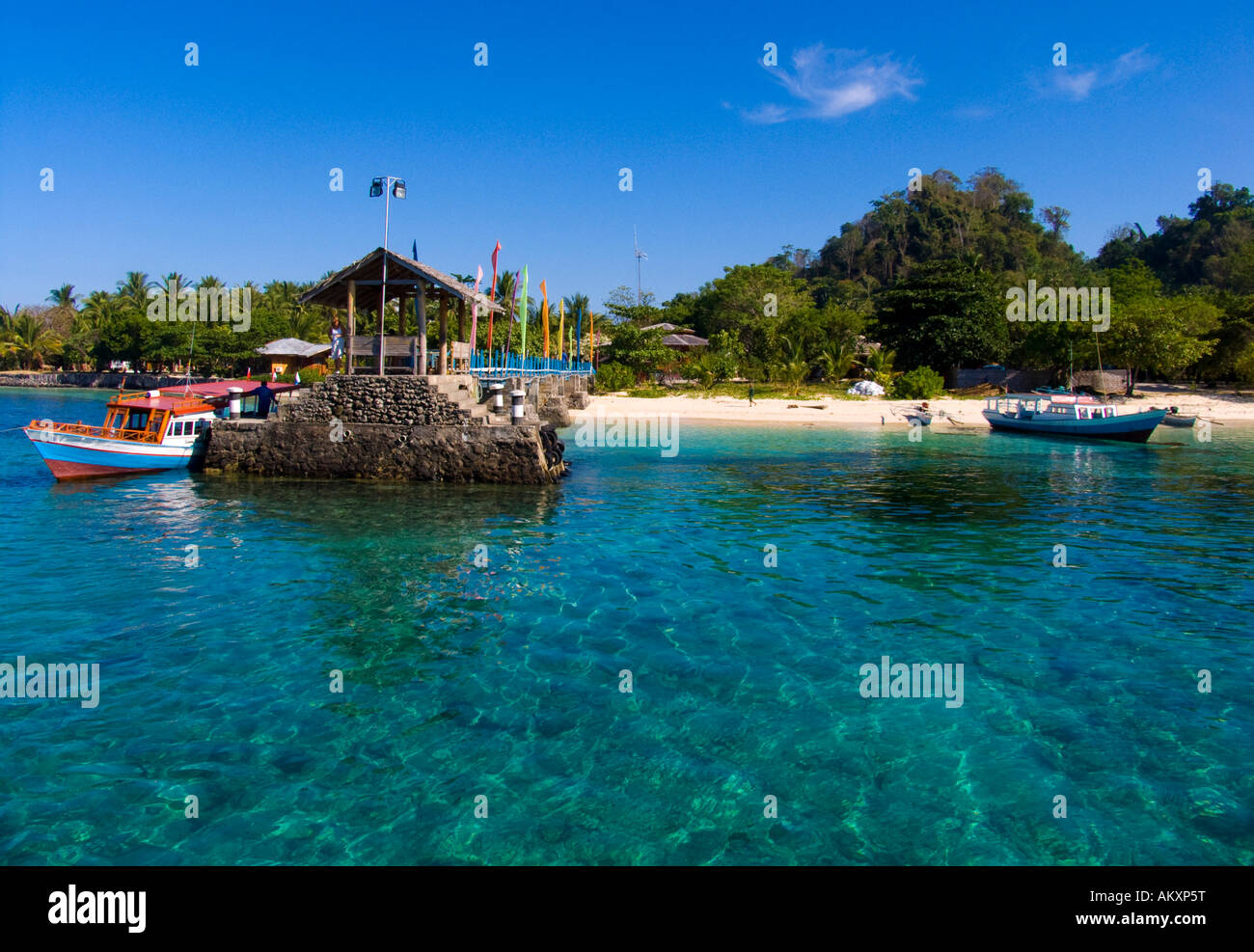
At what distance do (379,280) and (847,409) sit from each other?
32531 mm

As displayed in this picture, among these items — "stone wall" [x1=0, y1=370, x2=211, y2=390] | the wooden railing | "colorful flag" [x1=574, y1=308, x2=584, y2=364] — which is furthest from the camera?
"stone wall" [x1=0, y1=370, x2=211, y2=390]

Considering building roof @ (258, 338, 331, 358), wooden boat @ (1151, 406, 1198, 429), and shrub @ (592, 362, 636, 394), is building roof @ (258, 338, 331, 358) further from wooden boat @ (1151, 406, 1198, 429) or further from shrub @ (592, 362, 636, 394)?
wooden boat @ (1151, 406, 1198, 429)

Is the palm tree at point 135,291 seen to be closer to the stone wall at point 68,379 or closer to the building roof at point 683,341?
the stone wall at point 68,379

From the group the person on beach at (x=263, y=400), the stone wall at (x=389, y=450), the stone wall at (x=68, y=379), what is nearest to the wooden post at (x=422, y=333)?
the stone wall at (x=389, y=450)

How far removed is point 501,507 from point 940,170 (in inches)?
4942

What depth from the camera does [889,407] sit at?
4781 centimetres

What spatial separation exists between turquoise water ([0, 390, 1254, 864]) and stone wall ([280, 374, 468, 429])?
14.4 ft

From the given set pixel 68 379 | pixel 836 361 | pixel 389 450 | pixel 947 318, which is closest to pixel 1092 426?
pixel 947 318

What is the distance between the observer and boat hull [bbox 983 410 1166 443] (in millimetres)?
35062

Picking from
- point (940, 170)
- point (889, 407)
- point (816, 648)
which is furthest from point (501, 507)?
point (940, 170)

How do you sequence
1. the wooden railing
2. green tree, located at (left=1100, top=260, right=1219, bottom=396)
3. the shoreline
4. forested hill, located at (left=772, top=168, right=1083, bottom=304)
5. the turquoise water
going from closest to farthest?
the turquoise water
the wooden railing
the shoreline
green tree, located at (left=1100, top=260, right=1219, bottom=396)
forested hill, located at (left=772, top=168, right=1083, bottom=304)

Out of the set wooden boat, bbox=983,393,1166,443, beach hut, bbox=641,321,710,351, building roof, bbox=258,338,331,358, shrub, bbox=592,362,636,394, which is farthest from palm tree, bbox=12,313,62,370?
wooden boat, bbox=983,393,1166,443

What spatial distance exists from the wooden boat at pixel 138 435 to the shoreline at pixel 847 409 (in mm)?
20718

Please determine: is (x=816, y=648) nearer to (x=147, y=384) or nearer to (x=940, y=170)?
(x=147, y=384)
